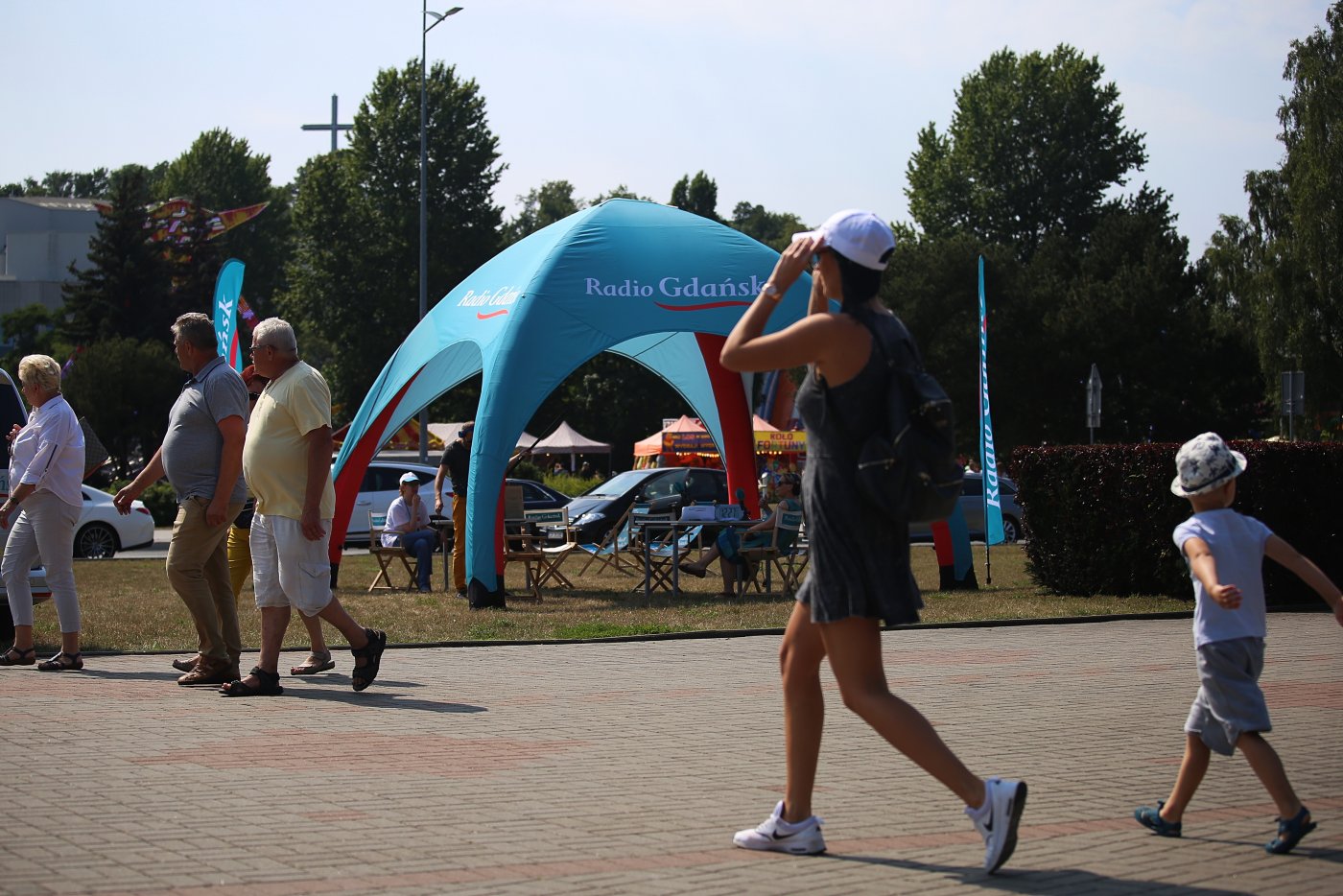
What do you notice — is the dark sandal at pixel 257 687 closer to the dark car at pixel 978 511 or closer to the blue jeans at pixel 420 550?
the blue jeans at pixel 420 550

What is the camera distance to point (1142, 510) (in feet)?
53.2

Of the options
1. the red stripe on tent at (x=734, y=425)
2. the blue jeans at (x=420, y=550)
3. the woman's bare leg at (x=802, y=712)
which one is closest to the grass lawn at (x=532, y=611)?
the blue jeans at (x=420, y=550)

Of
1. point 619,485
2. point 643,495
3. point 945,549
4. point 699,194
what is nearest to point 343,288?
point 699,194

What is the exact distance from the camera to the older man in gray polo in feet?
31.4

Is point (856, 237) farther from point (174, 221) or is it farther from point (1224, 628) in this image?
point (174, 221)

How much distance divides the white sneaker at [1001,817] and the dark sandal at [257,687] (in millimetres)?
5421

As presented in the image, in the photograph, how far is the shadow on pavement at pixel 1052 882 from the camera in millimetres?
4809

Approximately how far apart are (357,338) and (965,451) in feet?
91.9

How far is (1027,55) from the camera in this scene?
254 feet

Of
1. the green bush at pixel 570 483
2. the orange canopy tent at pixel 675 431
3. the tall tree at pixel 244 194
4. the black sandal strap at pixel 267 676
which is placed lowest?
the black sandal strap at pixel 267 676

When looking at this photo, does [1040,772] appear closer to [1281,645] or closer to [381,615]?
[1281,645]

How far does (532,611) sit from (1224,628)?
10.9 m

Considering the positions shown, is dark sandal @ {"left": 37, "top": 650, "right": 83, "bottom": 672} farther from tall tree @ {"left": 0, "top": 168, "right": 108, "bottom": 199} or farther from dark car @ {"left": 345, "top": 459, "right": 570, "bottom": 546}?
tall tree @ {"left": 0, "top": 168, "right": 108, "bottom": 199}

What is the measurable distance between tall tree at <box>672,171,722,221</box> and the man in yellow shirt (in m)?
71.3
